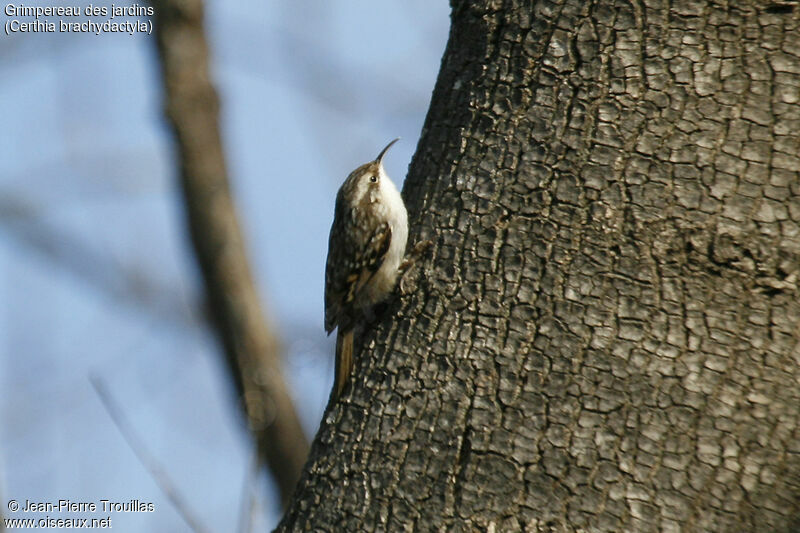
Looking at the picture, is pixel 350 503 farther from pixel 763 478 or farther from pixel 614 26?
pixel 614 26

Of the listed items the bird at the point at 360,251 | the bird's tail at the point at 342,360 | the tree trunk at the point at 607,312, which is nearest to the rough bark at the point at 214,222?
the bird at the point at 360,251

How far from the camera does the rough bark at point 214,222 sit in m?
5.17

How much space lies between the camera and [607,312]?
2.19 metres

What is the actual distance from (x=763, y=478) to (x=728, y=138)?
0.79 meters

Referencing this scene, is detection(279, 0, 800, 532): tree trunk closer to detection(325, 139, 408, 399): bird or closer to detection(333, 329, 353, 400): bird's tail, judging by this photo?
detection(333, 329, 353, 400): bird's tail

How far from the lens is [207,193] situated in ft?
17.1

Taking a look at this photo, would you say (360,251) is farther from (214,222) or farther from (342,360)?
(214,222)

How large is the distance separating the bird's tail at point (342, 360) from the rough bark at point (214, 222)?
1.80m

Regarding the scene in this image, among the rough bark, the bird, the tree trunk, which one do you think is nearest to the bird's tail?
the bird

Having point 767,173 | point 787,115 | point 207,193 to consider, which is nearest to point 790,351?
point 767,173

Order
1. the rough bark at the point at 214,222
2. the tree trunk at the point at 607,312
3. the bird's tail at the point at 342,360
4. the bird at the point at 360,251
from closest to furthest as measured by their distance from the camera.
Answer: the tree trunk at the point at 607,312, the bird's tail at the point at 342,360, the bird at the point at 360,251, the rough bark at the point at 214,222

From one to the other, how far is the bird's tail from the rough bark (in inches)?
71.0

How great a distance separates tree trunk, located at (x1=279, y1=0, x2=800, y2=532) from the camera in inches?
81.1

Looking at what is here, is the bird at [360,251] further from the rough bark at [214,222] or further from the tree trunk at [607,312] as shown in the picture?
the rough bark at [214,222]
